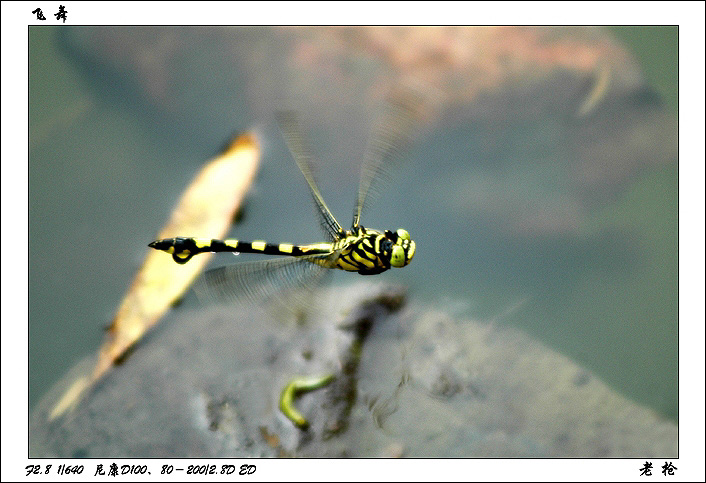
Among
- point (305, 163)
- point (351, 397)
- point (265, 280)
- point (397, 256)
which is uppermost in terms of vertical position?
point (305, 163)

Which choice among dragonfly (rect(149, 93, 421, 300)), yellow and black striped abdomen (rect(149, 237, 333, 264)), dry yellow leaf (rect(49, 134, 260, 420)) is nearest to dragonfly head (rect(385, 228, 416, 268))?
dragonfly (rect(149, 93, 421, 300))

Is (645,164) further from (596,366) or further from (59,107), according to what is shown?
(59,107)

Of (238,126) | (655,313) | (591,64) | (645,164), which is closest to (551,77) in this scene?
(591,64)

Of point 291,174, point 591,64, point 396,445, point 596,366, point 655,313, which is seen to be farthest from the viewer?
point 591,64

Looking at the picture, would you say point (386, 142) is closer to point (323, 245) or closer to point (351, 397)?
point (323, 245)

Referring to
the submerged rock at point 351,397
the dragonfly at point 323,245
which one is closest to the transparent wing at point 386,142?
the dragonfly at point 323,245

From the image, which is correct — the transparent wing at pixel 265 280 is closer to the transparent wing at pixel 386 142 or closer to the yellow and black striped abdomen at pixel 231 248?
the yellow and black striped abdomen at pixel 231 248

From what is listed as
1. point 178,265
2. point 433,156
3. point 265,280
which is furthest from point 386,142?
point 178,265
